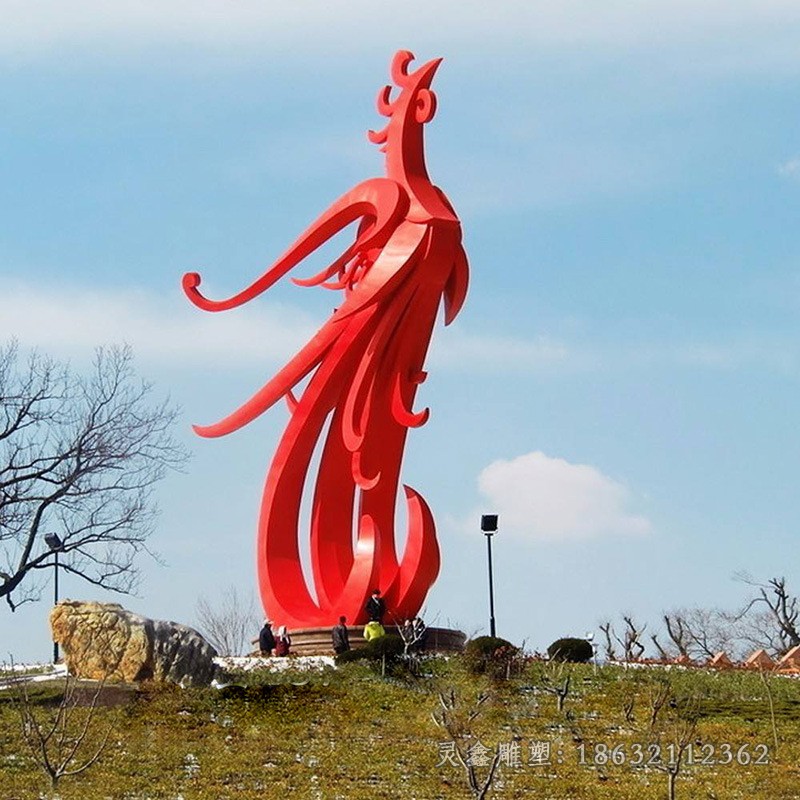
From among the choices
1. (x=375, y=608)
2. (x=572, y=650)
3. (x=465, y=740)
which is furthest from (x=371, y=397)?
(x=465, y=740)

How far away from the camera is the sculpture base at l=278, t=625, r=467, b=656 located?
20.3 m

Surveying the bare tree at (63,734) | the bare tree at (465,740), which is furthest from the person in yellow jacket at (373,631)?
the bare tree at (63,734)

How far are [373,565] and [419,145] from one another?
5973 mm

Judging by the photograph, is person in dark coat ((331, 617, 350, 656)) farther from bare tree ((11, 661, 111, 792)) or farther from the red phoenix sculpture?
bare tree ((11, 661, 111, 792))

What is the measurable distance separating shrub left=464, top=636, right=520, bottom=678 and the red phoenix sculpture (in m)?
2.45

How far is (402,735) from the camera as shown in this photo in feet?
46.2

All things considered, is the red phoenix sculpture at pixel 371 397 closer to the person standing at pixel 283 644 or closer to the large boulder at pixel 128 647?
the person standing at pixel 283 644

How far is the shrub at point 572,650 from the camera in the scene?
64.5ft

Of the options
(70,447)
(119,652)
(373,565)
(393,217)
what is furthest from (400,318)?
(119,652)

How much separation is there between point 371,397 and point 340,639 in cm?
337

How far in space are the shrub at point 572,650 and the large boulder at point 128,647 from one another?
5.27 metres

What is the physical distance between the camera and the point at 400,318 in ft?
69.0

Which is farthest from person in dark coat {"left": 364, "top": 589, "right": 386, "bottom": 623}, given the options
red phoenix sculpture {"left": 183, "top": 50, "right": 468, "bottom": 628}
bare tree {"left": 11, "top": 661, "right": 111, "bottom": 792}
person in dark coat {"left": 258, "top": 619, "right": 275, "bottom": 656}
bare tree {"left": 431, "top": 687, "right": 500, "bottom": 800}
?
bare tree {"left": 11, "top": 661, "right": 111, "bottom": 792}

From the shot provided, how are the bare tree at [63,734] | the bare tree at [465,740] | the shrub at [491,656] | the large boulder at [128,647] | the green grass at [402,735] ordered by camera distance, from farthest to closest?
1. the shrub at [491,656]
2. the large boulder at [128,647]
3. the green grass at [402,735]
4. the bare tree at [63,734]
5. the bare tree at [465,740]
